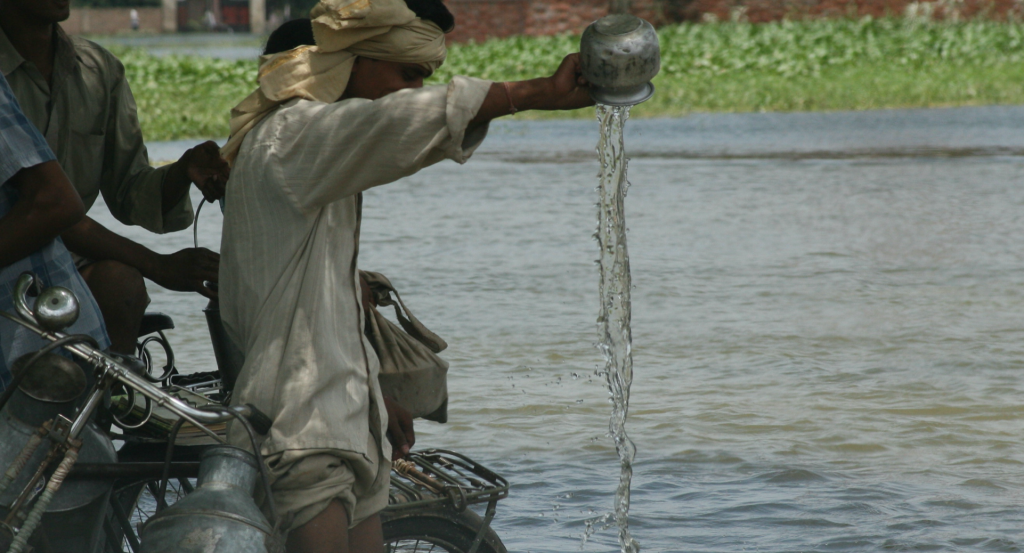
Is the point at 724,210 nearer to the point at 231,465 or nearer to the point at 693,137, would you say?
the point at 693,137

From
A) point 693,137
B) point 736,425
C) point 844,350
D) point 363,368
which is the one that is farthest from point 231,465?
point 693,137

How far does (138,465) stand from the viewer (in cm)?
246

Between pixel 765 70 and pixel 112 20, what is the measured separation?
185 feet

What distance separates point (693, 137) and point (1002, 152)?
3541mm

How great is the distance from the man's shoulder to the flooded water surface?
1.84m

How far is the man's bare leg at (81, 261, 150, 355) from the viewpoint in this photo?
2938 millimetres

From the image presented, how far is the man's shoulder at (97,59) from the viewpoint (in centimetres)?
331

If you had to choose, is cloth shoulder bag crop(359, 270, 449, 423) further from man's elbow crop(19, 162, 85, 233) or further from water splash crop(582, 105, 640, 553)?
man's elbow crop(19, 162, 85, 233)

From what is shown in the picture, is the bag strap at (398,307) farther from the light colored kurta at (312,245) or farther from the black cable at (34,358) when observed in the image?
the black cable at (34,358)

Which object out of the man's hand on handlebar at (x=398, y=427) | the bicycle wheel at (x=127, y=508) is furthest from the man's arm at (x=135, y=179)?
the man's hand on handlebar at (x=398, y=427)

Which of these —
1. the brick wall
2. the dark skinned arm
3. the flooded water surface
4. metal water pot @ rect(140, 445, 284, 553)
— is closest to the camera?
metal water pot @ rect(140, 445, 284, 553)

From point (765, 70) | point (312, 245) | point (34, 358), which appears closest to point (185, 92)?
point (765, 70)

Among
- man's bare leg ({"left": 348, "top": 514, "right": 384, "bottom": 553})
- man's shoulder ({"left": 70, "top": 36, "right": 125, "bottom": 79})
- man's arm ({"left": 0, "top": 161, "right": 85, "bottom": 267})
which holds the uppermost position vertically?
man's shoulder ({"left": 70, "top": 36, "right": 125, "bottom": 79})

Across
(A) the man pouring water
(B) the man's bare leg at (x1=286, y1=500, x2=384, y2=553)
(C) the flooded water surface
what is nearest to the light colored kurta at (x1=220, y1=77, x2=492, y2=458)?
(A) the man pouring water
